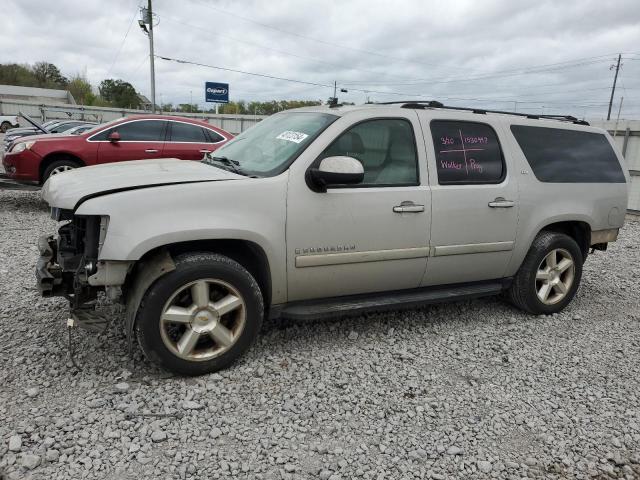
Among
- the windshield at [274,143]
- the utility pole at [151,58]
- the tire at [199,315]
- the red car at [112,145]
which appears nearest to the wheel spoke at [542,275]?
the windshield at [274,143]

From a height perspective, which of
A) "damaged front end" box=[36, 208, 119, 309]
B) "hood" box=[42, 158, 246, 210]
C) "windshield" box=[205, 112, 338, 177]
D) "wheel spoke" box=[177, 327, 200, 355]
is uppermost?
"windshield" box=[205, 112, 338, 177]

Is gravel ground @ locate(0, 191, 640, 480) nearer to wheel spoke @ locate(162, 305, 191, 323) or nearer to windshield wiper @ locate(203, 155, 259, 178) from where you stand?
wheel spoke @ locate(162, 305, 191, 323)

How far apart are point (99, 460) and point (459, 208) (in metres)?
2.92

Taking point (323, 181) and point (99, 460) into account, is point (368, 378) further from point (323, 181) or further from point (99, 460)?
point (99, 460)

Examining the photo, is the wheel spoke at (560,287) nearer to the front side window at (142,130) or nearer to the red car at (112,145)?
the red car at (112,145)

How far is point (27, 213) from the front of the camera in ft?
26.9

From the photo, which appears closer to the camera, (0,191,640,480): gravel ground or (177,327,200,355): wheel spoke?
(0,191,640,480): gravel ground

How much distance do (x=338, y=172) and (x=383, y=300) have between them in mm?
1125

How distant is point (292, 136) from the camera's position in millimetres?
3611

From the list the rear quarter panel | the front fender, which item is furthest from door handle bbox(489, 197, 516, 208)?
the front fender

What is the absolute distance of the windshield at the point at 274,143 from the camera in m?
3.40

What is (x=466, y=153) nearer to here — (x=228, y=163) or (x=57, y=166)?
(x=228, y=163)

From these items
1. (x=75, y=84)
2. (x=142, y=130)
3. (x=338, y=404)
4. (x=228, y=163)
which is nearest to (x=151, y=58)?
(x=142, y=130)

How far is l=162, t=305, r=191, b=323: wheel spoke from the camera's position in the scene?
9.82 ft
